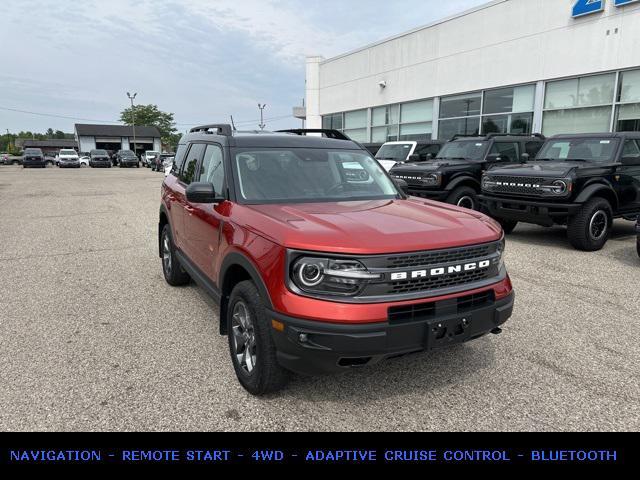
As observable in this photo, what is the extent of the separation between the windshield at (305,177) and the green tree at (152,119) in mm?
94691

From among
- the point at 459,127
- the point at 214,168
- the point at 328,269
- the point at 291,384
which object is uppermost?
the point at 459,127

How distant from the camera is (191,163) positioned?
5.04 meters

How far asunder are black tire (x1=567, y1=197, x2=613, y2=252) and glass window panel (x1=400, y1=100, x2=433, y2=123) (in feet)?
47.3

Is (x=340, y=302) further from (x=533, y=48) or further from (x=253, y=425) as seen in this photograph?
(x=533, y=48)

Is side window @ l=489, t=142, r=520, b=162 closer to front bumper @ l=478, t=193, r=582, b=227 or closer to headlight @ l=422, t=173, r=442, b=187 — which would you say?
headlight @ l=422, t=173, r=442, b=187

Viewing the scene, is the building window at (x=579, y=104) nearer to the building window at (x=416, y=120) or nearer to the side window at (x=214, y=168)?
the building window at (x=416, y=120)

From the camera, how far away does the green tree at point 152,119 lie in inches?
3595

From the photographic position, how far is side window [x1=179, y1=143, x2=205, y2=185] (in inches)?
191

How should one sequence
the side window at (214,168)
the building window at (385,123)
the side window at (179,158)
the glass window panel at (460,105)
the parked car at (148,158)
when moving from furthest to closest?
the parked car at (148,158)
the building window at (385,123)
the glass window panel at (460,105)
the side window at (179,158)
the side window at (214,168)

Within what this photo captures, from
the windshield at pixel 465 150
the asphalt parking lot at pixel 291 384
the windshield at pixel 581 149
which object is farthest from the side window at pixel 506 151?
the asphalt parking lot at pixel 291 384

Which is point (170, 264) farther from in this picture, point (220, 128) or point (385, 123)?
point (385, 123)

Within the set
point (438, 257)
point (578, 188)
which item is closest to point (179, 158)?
point (438, 257)

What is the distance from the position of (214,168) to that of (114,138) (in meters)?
Result: 82.4
